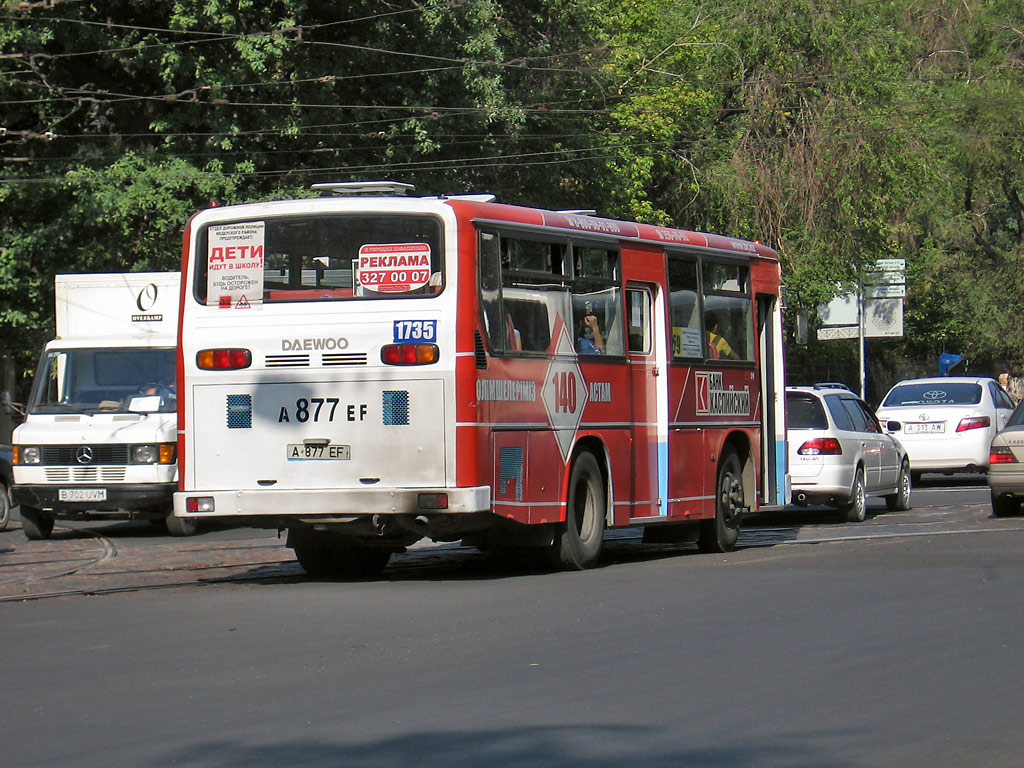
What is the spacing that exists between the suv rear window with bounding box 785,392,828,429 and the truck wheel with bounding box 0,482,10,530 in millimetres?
10011

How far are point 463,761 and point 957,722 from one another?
221 centimetres

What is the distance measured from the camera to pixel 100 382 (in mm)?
19969

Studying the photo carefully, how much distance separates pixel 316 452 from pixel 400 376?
93cm

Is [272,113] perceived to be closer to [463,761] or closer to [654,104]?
[654,104]

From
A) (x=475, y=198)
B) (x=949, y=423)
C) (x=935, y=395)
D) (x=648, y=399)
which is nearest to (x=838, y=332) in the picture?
(x=935, y=395)

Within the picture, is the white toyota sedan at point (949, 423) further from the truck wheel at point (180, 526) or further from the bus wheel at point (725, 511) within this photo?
the truck wheel at point (180, 526)

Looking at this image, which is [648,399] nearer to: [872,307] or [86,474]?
[86,474]

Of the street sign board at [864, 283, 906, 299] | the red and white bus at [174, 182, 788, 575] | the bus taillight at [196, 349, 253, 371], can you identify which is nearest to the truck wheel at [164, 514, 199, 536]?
the red and white bus at [174, 182, 788, 575]

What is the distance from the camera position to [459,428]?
41.4 ft

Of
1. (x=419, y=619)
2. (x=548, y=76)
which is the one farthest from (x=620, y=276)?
(x=548, y=76)

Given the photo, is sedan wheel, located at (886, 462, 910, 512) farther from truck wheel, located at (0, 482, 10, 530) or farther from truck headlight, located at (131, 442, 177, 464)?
truck wheel, located at (0, 482, 10, 530)

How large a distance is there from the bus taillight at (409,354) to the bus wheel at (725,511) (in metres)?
4.73

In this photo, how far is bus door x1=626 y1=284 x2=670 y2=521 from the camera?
1511cm

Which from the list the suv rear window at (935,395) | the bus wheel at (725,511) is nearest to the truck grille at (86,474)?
the bus wheel at (725,511)
